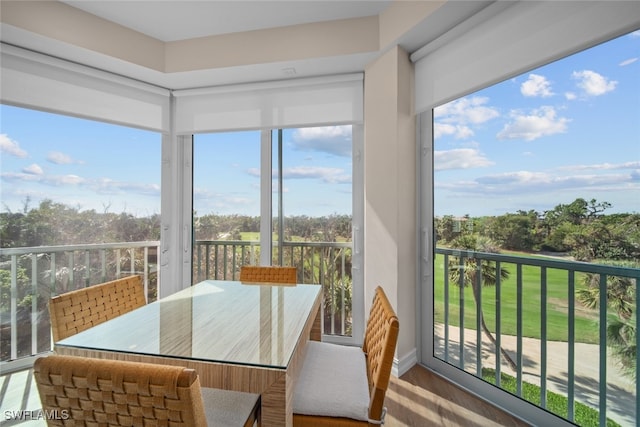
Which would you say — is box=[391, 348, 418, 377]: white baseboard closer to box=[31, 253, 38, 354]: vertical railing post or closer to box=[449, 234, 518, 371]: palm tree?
box=[449, 234, 518, 371]: palm tree

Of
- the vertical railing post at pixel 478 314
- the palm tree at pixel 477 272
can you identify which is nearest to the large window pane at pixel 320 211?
the palm tree at pixel 477 272

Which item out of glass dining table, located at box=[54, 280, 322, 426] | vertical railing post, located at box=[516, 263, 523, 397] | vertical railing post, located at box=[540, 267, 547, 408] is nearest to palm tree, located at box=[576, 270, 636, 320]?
vertical railing post, located at box=[540, 267, 547, 408]

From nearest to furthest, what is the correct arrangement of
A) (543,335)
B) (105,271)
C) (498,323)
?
1. (543,335)
2. (498,323)
3. (105,271)

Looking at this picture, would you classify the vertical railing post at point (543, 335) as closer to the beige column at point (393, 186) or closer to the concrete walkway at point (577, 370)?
the concrete walkway at point (577, 370)

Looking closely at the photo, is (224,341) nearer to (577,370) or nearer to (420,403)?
(420,403)

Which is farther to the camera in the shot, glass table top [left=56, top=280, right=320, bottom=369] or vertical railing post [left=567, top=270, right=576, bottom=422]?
vertical railing post [left=567, top=270, right=576, bottom=422]

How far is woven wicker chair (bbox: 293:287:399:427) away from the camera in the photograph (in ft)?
3.43

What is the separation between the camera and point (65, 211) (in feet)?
8.43

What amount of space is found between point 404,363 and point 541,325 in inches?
38.1

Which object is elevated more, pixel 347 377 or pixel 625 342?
pixel 625 342

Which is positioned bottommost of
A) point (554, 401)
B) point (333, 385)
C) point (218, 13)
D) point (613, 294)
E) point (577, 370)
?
point (554, 401)

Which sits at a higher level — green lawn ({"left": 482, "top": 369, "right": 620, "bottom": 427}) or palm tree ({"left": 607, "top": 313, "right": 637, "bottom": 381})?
palm tree ({"left": 607, "top": 313, "right": 637, "bottom": 381})

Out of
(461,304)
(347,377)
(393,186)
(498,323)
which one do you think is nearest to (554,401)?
(498,323)

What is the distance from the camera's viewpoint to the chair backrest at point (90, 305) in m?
1.31
